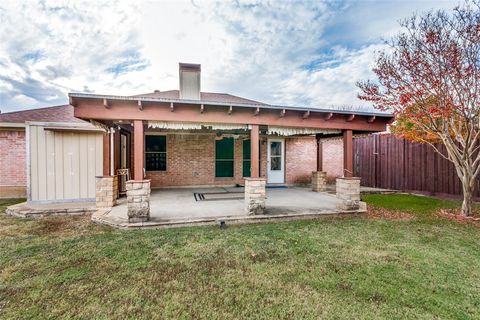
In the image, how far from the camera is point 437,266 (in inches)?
121

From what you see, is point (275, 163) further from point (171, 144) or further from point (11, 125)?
point (11, 125)

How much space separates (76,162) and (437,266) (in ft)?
29.4

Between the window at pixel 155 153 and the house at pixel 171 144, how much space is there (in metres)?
0.04

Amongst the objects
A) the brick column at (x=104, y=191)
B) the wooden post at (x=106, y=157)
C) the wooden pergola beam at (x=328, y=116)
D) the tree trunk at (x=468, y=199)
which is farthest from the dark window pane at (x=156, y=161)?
the tree trunk at (x=468, y=199)

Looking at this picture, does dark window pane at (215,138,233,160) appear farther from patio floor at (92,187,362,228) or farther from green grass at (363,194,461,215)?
green grass at (363,194,461,215)

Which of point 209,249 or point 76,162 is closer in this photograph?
point 209,249

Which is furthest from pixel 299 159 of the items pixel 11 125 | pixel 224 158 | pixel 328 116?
pixel 11 125

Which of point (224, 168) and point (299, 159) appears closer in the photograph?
point (224, 168)

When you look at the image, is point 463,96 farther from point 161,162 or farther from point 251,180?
point 161,162

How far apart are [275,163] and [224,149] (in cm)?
271

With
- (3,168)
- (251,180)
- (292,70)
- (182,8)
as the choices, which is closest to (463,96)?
(251,180)

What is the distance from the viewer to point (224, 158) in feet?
34.0

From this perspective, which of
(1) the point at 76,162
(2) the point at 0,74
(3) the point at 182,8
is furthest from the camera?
(2) the point at 0,74

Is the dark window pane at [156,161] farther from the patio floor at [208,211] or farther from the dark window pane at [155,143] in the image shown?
the patio floor at [208,211]
